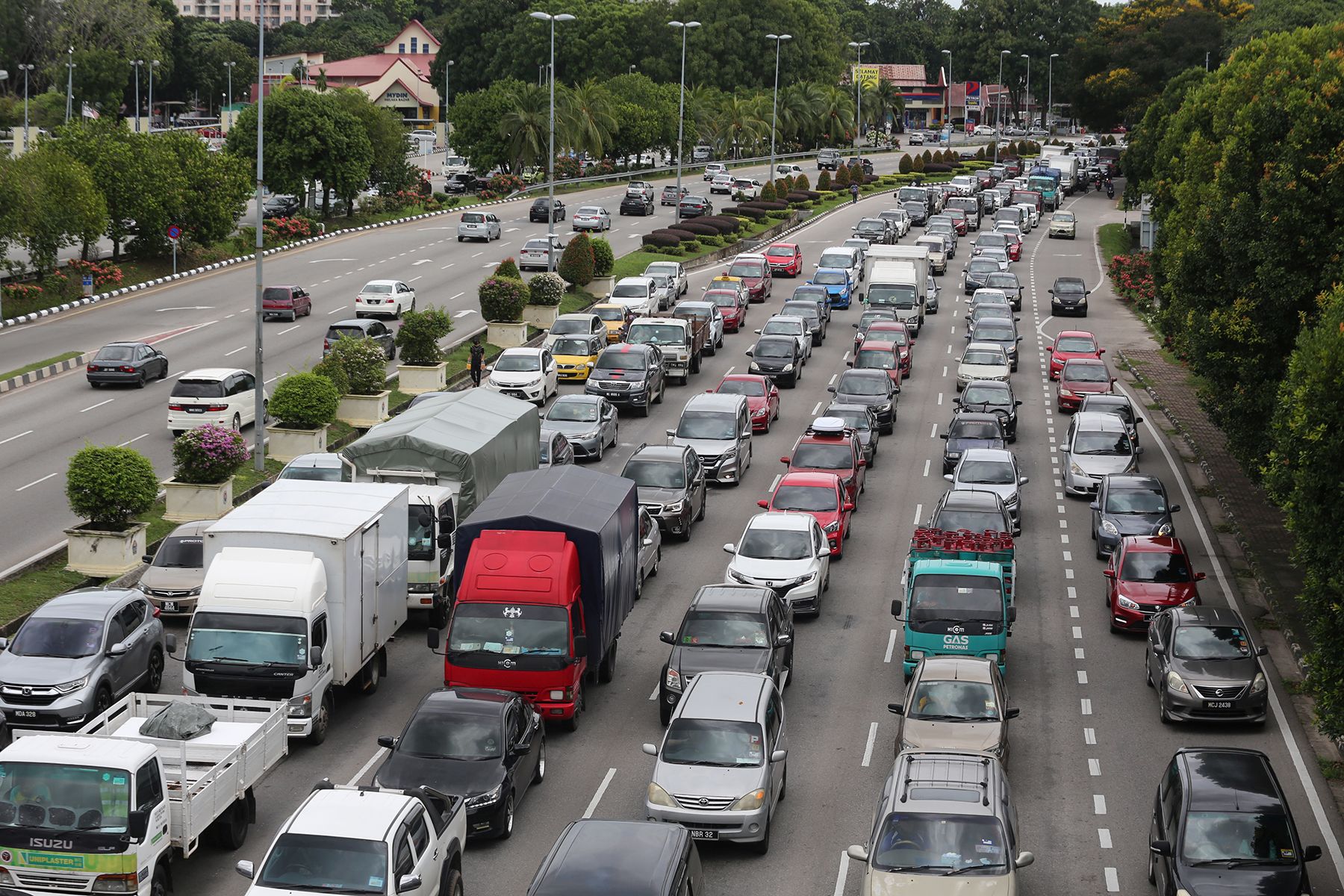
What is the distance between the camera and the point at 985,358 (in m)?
46.8

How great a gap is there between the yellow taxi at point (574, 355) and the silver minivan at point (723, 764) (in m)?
27.8

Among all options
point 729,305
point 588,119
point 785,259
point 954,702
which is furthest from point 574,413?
point 588,119

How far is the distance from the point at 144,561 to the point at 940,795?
18357mm

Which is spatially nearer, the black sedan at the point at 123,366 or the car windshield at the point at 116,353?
the black sedan at the point at 123,366

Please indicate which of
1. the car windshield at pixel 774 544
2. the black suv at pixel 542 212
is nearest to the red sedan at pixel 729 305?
the car windshield at pixel 774 544

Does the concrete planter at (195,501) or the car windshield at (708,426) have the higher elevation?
the car windshield at (708,426)

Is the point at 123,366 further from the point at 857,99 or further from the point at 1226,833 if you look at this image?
the point at 857,99

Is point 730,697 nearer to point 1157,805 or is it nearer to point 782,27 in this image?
point 1157,805

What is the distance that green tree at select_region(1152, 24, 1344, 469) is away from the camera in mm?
27078

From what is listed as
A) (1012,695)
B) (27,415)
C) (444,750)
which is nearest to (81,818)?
(444,750)

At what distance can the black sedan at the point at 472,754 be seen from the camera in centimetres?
1866

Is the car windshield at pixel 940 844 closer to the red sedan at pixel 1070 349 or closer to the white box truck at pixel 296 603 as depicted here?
the white box truck at pixel 296 603

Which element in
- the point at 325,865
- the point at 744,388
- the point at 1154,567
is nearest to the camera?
the point at 325,865

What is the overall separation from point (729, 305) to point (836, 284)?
7316 mm
